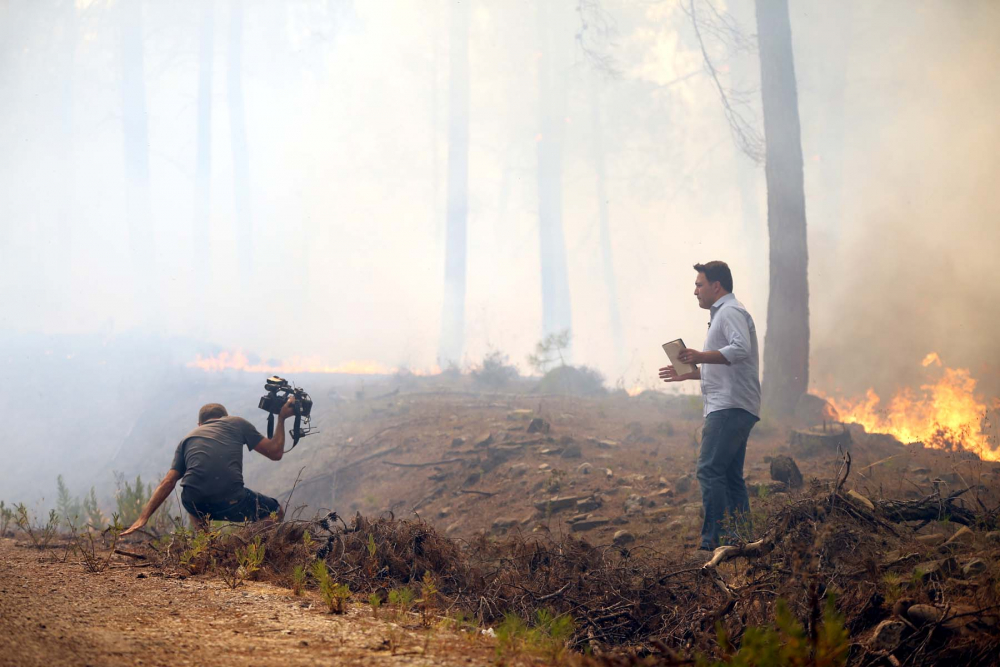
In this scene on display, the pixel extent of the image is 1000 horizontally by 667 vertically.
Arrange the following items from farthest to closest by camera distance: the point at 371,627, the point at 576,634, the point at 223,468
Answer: the point at 223,468
the point at 576,634
the point at 371,627

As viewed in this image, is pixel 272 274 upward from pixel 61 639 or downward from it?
upward

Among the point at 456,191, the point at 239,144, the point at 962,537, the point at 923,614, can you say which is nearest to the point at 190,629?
the point at 923,614

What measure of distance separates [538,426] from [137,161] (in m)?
30.5

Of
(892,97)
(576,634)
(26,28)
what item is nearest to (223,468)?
(576,634)

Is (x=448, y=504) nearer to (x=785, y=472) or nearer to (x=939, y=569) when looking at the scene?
(x=785, y=472)

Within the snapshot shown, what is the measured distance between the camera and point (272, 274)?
108 ft

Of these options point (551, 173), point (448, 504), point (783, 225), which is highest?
point (551, 173)

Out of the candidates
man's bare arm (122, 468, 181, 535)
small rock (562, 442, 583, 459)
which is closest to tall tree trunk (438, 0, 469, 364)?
small rock (562, 442, 583, 459)

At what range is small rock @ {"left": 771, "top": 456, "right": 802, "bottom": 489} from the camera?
19.8ft

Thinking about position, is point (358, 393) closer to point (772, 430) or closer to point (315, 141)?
point (772, 430)

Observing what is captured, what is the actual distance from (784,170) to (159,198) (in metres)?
35.5

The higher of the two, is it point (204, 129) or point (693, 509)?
point (204, 129)

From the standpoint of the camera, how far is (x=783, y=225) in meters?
10.8

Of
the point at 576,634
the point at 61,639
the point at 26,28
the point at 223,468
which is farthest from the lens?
the point at 26,28
